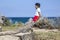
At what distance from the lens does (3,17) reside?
1695 centimetres

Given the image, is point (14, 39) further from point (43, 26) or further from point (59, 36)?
point (43, 26)

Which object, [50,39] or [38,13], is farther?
[38,13]

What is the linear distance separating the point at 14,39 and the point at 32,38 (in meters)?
1.07

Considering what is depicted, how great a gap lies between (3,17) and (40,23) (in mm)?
5541

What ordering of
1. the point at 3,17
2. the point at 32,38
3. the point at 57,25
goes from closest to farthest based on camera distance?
1. the point at 32,38
2. the point at 57,25
3. the point at 3,17

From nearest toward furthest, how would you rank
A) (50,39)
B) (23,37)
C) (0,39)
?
1. (0,39)
2. (23,37)
3. (50,39)

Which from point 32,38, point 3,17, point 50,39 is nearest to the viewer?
point 32,38

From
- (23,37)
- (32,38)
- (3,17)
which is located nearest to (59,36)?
(32,38)

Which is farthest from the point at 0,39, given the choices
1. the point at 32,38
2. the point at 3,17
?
the point at 3,17

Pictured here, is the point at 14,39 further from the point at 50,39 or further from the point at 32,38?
the point at 50,39

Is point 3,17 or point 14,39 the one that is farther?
point 3,17

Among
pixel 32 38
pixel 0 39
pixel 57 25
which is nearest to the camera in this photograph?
pixel 0 39

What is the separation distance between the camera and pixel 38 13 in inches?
483

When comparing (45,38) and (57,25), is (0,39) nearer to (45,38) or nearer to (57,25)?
(45,38)
